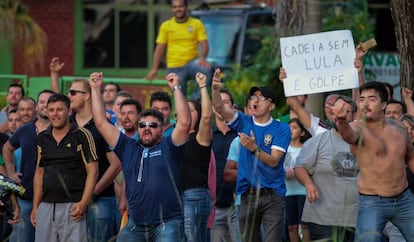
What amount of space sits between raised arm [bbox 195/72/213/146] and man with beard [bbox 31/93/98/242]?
1.08m

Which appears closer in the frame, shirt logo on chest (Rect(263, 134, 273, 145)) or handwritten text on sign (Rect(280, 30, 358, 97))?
shirt logo on chest (Rect(263, 134, 273, 145))

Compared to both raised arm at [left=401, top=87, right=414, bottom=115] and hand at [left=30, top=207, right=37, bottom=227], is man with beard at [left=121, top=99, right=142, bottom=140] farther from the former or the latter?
raised arm at [left=401, top=87, right=414, bottom=115]

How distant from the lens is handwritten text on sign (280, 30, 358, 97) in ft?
43.5

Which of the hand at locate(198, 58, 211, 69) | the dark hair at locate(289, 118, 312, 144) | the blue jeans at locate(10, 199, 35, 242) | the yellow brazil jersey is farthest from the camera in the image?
the yellow brazil jersey

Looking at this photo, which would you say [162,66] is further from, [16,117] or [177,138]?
[177,138]

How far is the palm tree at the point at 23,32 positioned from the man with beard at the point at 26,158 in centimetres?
837

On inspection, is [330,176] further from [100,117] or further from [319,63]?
[100,117]

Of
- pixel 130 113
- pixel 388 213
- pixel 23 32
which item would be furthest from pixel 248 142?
pixel 23 32

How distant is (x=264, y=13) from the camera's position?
70.6 feet

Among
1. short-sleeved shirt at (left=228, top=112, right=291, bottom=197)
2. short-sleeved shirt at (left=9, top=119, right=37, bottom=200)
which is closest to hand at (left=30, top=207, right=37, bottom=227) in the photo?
short-sleeved shirt at (left=9, top=119, right=37, bottom=200)

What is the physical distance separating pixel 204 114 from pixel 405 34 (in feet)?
12.4

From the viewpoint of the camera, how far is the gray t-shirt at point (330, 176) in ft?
41.8

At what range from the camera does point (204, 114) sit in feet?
39.2

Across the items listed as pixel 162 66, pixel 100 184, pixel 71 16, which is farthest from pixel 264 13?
pixel 100 184
